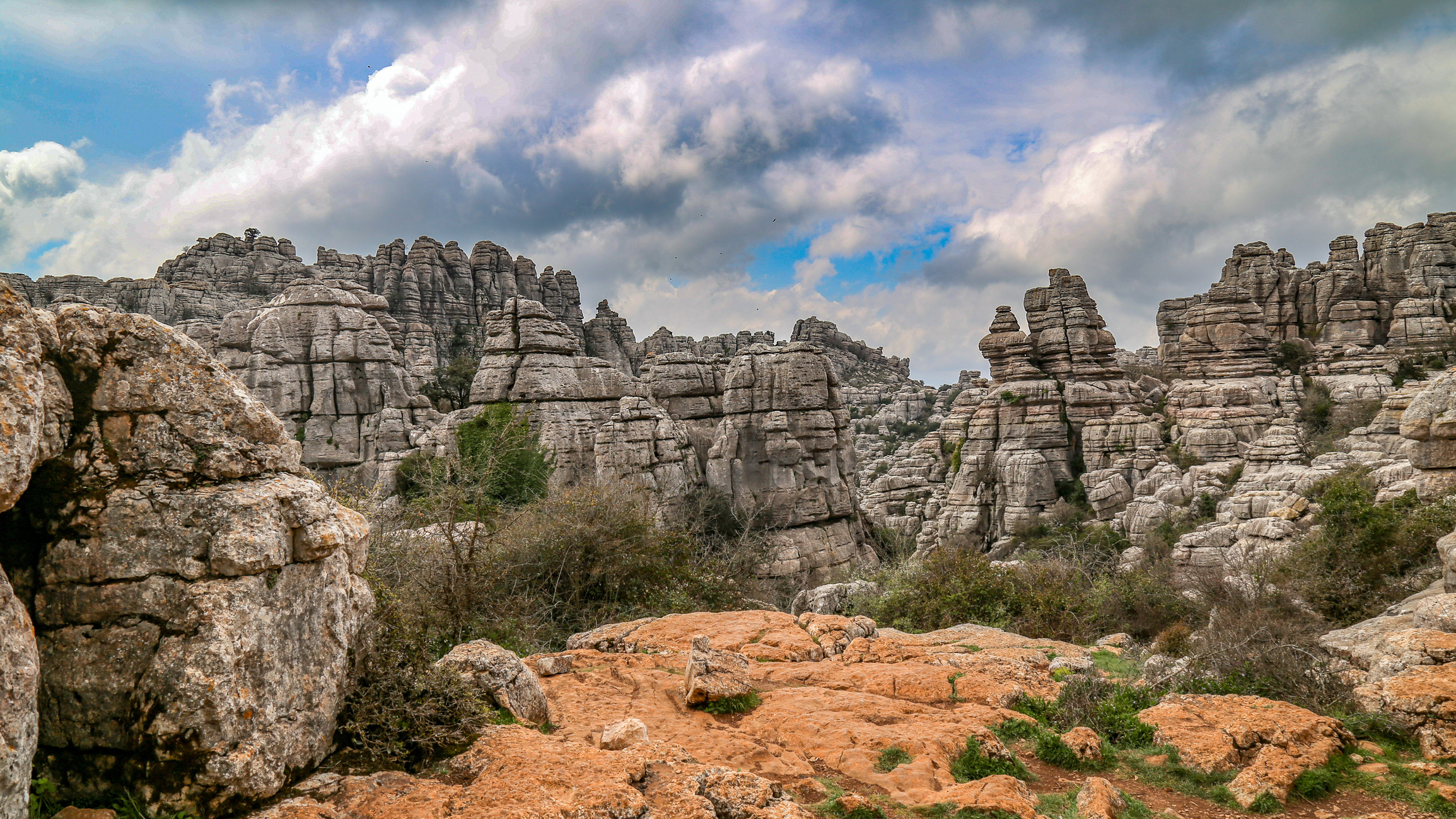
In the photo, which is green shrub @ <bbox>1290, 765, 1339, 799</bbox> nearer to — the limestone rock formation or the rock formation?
the rock formation

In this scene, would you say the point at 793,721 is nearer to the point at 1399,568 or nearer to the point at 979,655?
the point at 979,655

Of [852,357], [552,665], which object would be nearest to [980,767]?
[552,665]

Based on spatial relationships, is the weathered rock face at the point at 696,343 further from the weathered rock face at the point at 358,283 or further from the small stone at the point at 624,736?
the small stone at the point at 624,736

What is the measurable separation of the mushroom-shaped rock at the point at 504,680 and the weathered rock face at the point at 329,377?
22.3 metres

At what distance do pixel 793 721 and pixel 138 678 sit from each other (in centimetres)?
462

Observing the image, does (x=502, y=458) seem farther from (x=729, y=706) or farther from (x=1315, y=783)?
(x=1315, y=783)

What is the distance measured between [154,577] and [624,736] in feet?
9.75

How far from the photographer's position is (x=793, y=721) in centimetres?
605

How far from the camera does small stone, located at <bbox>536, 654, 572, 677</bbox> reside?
7051 millimetres

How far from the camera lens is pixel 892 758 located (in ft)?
17.7

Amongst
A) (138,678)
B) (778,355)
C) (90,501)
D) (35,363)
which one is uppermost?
(778,355)

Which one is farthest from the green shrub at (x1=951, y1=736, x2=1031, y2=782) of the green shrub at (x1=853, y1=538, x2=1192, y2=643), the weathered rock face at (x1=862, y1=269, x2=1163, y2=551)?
the weathered rock face at (x1=862, y1=269, x2=1163, y2=551)

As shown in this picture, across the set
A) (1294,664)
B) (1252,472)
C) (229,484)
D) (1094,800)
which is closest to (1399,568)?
(1294,664)

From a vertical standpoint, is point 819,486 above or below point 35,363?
below
